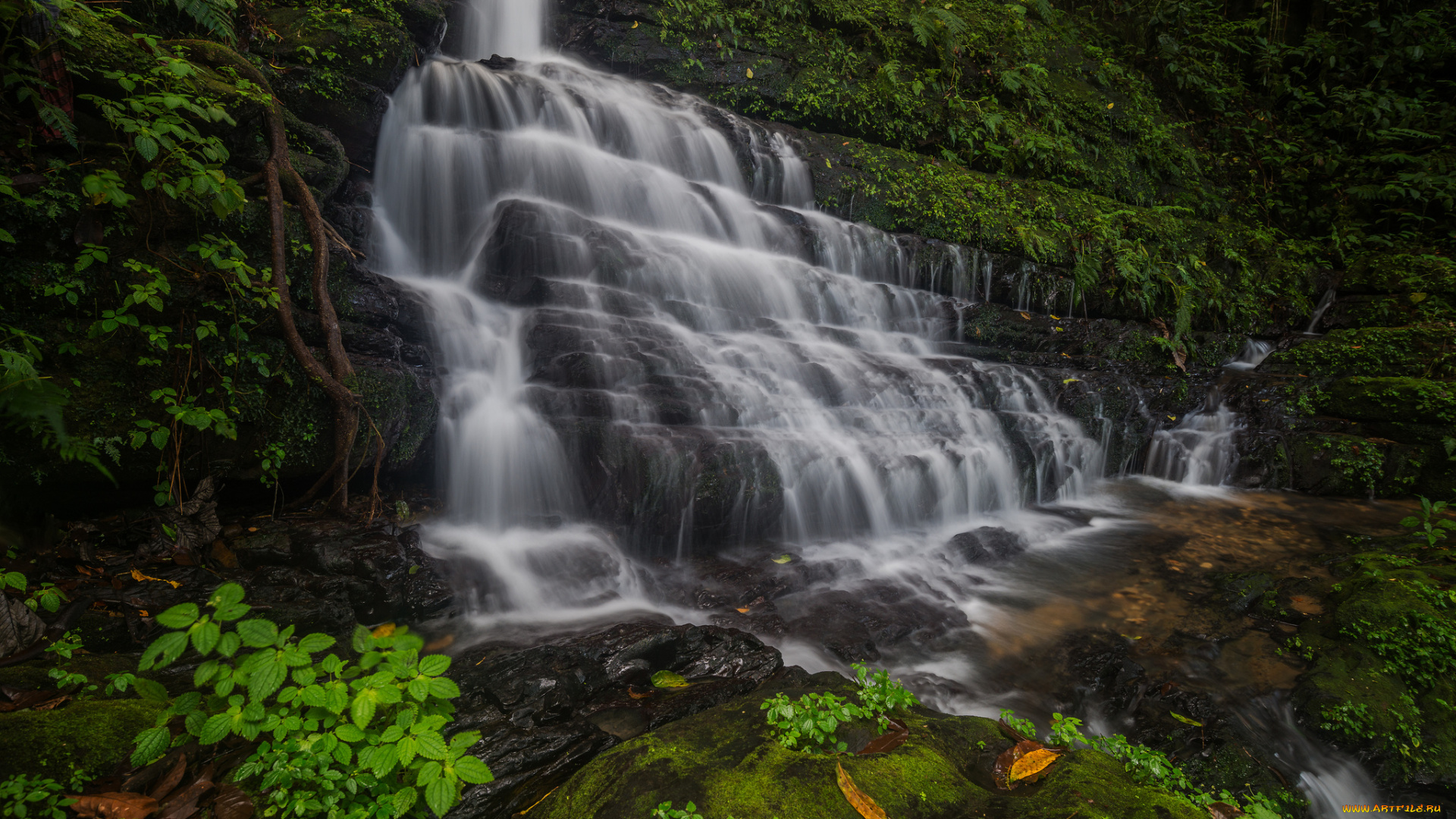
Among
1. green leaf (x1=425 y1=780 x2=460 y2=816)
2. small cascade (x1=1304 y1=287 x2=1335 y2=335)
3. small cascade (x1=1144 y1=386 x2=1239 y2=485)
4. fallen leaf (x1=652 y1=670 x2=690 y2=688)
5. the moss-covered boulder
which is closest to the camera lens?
green leaf (x1=425 y1=780 x2=460 y2=816)

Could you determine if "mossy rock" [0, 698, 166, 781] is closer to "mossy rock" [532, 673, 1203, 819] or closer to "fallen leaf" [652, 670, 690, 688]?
"mossy rock" [532, 673, 1203, 819]

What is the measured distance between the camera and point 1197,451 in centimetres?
809

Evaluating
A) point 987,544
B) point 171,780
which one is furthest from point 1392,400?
point 171,780

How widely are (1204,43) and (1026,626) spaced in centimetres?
1789

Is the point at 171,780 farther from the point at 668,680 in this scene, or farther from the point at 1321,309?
the point at 1321,309

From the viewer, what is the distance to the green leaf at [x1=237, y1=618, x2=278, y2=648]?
1766mm

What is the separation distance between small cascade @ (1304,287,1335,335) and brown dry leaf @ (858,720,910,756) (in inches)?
494

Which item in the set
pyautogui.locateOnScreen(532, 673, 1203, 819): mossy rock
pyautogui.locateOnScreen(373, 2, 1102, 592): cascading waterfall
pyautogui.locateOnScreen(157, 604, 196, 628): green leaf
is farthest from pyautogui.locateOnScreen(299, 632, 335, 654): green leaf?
pyautogui.locateOnScreen(373, 2, 1102, 592): cascading waterfall

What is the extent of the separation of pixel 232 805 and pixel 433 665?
722 millimetres

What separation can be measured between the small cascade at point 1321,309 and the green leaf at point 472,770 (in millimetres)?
13994

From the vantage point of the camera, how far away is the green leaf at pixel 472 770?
5.67 ft

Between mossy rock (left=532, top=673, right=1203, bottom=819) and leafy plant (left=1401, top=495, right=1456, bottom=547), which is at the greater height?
leafy plant (left=1401, top=495, right=1456, bottom=547)

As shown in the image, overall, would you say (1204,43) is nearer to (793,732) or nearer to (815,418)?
(815,418)

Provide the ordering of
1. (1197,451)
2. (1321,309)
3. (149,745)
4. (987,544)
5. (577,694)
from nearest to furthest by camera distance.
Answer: (149,745)
(577,694)
(987,544)
(1197,451)
(1321,309)
